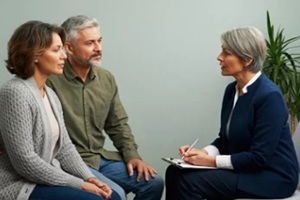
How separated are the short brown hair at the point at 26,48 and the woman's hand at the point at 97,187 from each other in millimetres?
532

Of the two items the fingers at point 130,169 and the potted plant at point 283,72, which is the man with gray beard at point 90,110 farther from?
the potted plant at point 283,72

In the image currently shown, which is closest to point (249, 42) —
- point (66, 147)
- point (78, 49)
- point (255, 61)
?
point (255, 61)

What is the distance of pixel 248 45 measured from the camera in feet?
7.63

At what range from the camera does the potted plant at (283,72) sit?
3.27 metres

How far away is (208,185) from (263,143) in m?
0.33

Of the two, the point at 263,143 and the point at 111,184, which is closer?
the point at 263,143

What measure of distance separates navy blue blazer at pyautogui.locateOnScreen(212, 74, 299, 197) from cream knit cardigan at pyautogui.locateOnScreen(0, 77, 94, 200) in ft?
2.53

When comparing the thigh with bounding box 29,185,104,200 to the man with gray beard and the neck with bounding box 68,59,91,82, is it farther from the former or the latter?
the neck with bounding box 68,59,91,82

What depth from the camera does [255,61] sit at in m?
2.34

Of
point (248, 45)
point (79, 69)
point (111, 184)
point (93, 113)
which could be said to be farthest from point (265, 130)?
point (79, 69)

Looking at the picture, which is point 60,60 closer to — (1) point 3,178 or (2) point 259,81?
(1) point 3,178

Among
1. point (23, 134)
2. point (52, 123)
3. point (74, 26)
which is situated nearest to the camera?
point (23, 134)

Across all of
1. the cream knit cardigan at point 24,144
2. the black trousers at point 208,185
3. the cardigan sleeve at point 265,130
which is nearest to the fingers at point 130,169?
the black trousers at point 208,185

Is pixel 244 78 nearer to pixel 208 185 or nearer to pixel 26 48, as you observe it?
pixel 208 185
